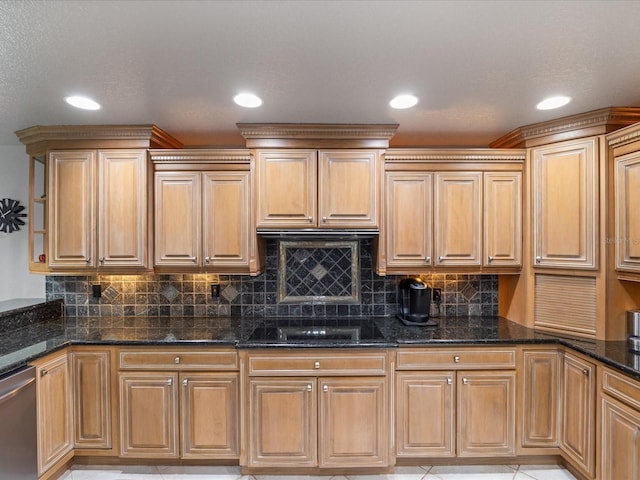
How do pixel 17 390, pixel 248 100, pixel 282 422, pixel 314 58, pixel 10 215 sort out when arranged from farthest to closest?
pixel 10 215 < pixel 282 422 < pixel 248 100 < pixel 17 390 < pixel 314 58

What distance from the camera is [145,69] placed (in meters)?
1.66

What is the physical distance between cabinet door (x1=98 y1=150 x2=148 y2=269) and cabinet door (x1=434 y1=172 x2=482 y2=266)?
2318 millimetres

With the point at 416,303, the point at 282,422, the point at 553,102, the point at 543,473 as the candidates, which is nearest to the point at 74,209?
the point at 282,422

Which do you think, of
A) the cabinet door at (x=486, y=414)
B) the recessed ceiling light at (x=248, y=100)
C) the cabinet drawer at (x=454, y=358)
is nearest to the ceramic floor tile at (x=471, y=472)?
the cabinet door at (x=486, y=414)

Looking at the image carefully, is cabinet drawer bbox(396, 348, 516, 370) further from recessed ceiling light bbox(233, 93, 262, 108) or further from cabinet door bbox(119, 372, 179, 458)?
recessed ceiling light bbox(233, 93, 262, 108)

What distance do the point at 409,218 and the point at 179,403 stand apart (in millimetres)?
2148

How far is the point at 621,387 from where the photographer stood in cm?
181

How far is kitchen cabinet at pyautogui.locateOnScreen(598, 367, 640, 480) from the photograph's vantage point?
172 centimetres

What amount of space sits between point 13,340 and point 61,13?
2.14 m

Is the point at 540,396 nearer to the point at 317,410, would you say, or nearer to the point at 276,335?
the point at 317,410

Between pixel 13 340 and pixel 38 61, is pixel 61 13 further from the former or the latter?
pixel 13 340

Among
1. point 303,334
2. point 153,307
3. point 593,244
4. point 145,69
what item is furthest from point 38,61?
point 593,244

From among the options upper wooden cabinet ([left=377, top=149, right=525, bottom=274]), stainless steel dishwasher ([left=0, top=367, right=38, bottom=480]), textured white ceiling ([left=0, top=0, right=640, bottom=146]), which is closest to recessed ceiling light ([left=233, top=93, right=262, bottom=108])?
textured white ceiling ([left=0, top=0, right=640, bottom=146])

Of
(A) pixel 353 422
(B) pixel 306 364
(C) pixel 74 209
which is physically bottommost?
(A) pixel 353 422
